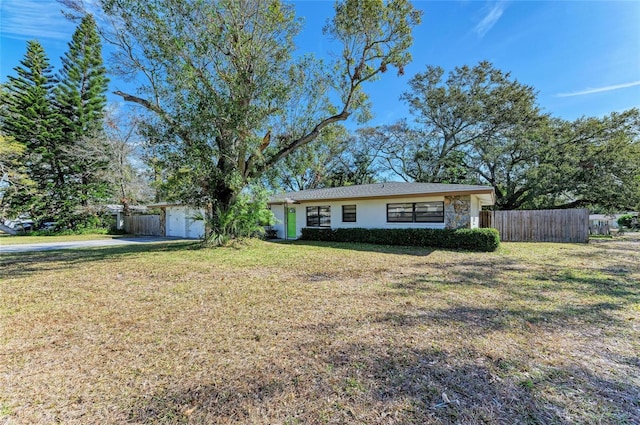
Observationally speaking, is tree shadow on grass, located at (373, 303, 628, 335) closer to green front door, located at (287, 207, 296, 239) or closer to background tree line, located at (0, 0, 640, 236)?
background tree line, located at (0, 0, 640, 236)

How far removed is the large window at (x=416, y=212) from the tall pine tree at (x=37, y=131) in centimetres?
2684

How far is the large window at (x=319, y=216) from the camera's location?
1577cm

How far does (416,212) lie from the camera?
13.2 m

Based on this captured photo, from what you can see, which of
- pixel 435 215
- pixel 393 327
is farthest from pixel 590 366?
pixel 435 215

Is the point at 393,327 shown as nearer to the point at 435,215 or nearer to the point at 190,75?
the point at 190,75

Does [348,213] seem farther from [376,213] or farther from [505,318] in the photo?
[505,318]

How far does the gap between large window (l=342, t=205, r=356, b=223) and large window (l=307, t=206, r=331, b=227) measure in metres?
0.95

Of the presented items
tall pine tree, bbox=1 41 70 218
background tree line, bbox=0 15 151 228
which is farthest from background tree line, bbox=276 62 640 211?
tall pine tree, bbox=1 41 70 218

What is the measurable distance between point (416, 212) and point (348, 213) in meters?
3.56

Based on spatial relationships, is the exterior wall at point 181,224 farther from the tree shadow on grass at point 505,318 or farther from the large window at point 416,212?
the tree shadow on grass at point 505,318

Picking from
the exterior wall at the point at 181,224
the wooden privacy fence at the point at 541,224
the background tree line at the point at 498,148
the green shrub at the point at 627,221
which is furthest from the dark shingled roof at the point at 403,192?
the green shrub at the point at 627,221

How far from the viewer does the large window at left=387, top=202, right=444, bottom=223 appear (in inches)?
498

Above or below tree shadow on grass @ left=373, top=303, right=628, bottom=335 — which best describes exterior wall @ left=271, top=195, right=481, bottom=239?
above

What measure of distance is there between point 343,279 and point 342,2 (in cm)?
975
